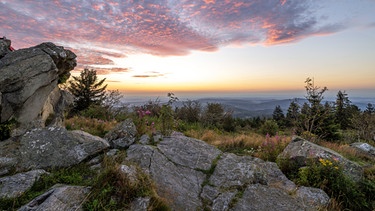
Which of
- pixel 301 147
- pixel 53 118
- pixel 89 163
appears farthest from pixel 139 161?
pixel 53 118

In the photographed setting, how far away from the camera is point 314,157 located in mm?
5859

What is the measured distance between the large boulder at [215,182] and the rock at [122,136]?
1.40ft

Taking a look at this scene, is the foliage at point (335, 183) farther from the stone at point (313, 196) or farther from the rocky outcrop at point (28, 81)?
the rocky outcrop at point (28, 81)

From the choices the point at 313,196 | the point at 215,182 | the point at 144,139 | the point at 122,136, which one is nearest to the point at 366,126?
the point at 313,196

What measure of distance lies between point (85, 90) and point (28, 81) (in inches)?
520

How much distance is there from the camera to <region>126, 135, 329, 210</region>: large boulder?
4.02 meters

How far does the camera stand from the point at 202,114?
21.0m

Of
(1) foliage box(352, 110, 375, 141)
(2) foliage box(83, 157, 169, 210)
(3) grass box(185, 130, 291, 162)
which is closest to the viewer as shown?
(2) foliage box(83, 157, 169, 210)

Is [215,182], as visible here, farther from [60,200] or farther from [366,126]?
[366,126]

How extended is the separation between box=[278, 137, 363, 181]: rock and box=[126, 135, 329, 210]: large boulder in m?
0.73

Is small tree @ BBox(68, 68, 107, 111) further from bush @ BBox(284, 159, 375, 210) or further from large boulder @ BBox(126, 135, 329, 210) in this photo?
bush @ BBox(284, 159, 375, 210)

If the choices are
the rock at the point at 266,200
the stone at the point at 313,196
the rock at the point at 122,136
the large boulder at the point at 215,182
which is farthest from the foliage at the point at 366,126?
the rock at the point at 122,136

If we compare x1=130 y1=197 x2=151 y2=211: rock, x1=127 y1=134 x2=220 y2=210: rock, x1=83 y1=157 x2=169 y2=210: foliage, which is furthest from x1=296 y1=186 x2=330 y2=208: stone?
x1=130 y1=197 x2=151 y2=211: rock

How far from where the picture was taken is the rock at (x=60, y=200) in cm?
298
